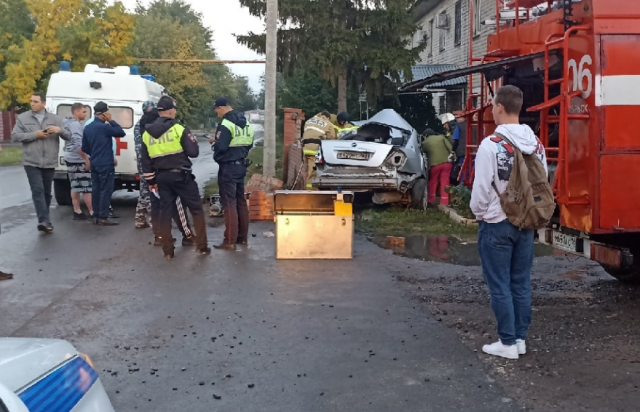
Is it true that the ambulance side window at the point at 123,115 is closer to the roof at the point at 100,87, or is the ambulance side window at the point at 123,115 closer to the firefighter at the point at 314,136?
the roof at the point at 100,87

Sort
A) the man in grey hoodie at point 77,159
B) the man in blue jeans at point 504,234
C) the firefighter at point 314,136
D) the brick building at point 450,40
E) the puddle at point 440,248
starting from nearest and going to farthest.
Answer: the man in blue jeans at point 504,234
the puddle at point 440,248
the man in grey hoodie at point 77,159
the firefighter at point 314,136
the brick building at point 450,40

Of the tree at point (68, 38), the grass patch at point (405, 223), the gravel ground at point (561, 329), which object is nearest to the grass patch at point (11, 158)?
the tree at point (68, 38)

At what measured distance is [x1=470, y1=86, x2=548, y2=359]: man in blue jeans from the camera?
5230 millimetres

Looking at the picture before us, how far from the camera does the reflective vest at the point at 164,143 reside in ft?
29.4

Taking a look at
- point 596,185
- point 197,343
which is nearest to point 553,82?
point 596,185

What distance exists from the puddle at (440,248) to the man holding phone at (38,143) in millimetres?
4742

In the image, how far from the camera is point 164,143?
8.97 meters

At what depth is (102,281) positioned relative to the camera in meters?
7.92

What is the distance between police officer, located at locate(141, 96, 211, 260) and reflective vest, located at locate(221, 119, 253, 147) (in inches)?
24.2

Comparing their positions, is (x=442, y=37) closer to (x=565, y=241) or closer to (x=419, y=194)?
(x=419, y=194)

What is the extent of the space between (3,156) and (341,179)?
23564mm

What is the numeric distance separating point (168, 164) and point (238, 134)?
109 centimetres

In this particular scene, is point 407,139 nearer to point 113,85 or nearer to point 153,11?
point 113,85

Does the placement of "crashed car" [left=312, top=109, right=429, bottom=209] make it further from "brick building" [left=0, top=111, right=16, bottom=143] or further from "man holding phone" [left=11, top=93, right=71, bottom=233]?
"brick building" [left=0, top=111, right=16, bottom=143]
